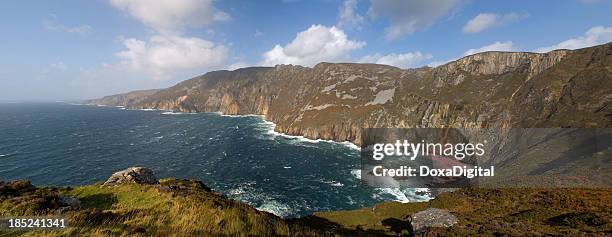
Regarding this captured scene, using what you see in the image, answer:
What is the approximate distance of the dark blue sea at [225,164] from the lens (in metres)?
71.6

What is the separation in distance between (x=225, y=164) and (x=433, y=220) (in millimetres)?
80346

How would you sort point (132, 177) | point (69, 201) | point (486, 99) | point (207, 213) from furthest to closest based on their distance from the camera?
point (486, 99)
point (132, 177)
point (69, 201)
point (207, 213)

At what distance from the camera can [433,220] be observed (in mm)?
28156

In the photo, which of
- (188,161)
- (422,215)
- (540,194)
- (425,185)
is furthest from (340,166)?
(422,215)

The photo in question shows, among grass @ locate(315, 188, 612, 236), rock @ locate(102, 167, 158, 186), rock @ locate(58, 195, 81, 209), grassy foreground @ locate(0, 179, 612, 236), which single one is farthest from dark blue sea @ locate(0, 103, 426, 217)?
rock @ locate(58, 195, 81, 209)

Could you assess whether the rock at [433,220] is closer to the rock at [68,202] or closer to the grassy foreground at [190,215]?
the grassy foreground at [190,215]

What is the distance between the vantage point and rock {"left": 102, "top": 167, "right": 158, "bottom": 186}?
26211 mm

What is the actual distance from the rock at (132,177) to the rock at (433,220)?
25859 mm

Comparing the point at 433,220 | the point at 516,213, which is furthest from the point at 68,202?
the point at 516,213

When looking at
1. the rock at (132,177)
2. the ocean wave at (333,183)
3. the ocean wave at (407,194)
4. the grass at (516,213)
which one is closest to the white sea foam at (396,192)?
the ocean wave at (407,194)

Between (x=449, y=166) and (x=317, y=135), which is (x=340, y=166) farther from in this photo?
(x=317, y=135)

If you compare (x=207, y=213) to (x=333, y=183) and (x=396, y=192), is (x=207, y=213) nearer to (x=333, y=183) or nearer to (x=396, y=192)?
(x=396, y=192)

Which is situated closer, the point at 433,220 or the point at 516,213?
the point at 433,220

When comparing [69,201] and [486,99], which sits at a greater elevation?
[486,99]
